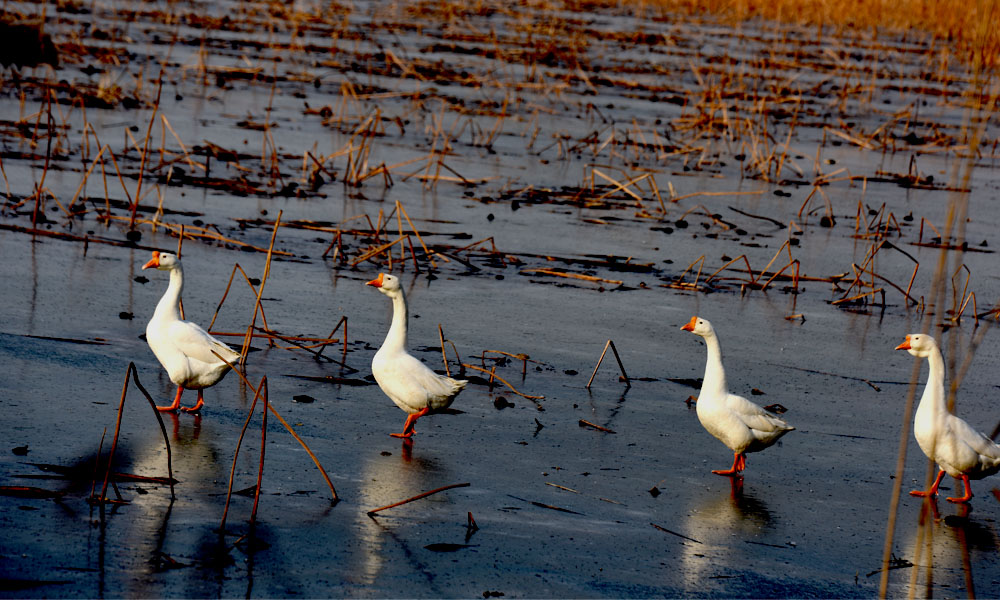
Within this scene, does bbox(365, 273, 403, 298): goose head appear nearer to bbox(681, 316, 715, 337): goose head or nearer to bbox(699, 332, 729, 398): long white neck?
bbox(681, 316, 715, 337): goose head

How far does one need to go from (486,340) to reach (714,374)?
2289 millimetres

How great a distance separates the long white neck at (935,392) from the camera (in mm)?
6277

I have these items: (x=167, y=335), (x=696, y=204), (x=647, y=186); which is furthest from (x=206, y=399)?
(x=647, y=186)

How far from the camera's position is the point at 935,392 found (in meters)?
6.36

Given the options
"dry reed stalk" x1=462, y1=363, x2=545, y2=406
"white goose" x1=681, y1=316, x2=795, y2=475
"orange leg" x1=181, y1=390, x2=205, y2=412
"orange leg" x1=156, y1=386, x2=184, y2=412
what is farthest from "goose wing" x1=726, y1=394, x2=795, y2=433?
"orange leg" x1=156, y1=386, x2=184, y2=412

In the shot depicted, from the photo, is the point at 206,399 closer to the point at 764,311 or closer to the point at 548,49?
the point at 764,311

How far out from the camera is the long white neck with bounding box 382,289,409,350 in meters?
6.73

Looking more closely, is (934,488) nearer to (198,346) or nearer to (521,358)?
(521,358)

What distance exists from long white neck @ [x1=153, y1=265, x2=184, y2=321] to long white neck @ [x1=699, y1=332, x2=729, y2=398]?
3.10m

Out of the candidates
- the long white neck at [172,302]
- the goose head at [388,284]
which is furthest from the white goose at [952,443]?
the long white neck at [172,302]

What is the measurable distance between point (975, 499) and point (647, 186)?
367 inches

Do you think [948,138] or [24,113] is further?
[948,138]

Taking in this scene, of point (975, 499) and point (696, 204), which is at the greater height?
point (696, 204)

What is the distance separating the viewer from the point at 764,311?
32.6ft
